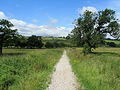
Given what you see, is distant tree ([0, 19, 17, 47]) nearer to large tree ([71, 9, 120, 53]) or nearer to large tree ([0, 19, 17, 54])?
large tree ([0, 19, 17, 54])

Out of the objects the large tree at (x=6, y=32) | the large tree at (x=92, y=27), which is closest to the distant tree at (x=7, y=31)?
the large tree at (x=6, y=32)

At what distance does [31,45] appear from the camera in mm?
87188

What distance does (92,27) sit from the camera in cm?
4938

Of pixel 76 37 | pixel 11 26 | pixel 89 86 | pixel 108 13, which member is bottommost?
pixel 89 86

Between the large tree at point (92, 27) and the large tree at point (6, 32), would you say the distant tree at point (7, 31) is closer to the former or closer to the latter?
the large tree at point (6, 32)

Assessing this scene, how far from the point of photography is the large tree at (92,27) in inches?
1890

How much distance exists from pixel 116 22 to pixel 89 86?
43645 millimetres

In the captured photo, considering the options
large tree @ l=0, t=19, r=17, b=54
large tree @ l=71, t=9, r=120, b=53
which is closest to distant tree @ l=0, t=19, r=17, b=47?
large tree @ l=0, t=19, r=17, b=54

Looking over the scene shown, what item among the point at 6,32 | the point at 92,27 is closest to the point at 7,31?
the point at 6,32

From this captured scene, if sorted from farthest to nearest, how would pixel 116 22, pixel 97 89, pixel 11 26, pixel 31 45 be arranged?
pixel 31 45
pixel 116 22
pixel 11 26
pixel 97 89

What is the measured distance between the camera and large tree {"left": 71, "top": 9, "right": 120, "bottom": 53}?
4800 cm

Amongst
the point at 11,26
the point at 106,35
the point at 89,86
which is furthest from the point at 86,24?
the point at 89,86

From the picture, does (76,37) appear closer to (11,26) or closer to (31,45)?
(11,26)

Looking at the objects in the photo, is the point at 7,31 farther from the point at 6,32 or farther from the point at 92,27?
the point at 92,27
